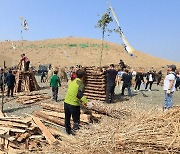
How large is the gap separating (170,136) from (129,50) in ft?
30.3

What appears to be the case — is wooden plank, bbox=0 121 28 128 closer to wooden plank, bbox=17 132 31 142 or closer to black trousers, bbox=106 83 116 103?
wooden plank, bbox=17 132 31 142

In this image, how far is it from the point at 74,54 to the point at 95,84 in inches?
2265

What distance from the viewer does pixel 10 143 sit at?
24.2 feet

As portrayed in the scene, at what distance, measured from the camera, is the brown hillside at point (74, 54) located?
63.3m

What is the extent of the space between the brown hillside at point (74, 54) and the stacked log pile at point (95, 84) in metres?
42.8

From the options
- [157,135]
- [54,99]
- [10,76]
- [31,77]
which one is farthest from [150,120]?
[31,77]

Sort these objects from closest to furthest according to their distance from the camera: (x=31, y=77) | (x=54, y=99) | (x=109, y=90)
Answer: (x=109, y=90), (x=54, y=99), (x=31, y=77)

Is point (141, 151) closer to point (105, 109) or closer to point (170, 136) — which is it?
point (170, 136)

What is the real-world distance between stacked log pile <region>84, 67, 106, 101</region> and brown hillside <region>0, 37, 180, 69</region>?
42.8 meters

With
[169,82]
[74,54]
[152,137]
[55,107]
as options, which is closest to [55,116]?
[55,107]

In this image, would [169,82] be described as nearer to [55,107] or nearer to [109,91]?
[55,107]

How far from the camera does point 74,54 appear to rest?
72188mm

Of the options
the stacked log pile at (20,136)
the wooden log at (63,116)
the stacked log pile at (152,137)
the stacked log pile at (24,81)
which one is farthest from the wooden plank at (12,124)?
the stacked log pile at (24,81)

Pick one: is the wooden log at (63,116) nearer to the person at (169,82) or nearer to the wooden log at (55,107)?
the wooden log at (55,107)
